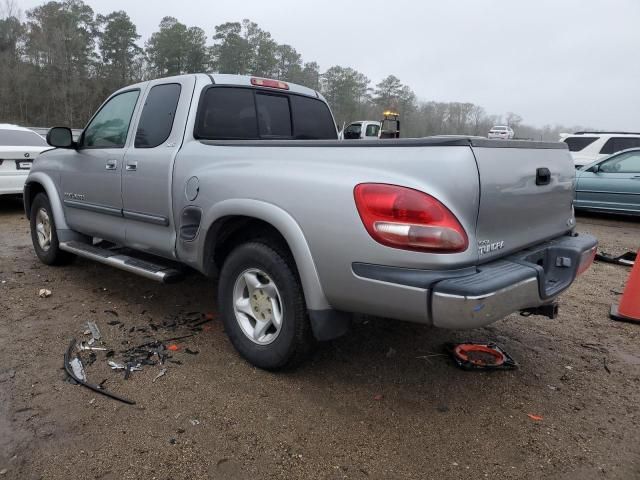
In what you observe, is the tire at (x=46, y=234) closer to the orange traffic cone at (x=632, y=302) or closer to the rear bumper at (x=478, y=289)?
the rear bumper at (x=478, y=289)

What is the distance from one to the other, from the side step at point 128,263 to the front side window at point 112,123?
37.0 inches

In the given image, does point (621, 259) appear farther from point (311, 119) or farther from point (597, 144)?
point (597, 144)

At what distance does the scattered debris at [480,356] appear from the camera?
3.27 metres

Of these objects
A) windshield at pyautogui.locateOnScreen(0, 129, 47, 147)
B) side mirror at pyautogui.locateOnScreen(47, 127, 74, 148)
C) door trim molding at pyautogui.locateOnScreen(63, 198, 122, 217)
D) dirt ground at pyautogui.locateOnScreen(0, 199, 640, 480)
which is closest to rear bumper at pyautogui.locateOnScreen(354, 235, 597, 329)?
dirt ground at pyautogui.locateOnScreen(0, 199, 640, 480)

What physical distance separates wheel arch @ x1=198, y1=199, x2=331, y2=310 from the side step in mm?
399

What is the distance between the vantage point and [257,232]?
3168 millimetres

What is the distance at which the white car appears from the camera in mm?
8375

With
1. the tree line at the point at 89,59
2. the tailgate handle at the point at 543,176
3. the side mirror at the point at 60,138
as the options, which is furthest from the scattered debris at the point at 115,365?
the tree line at the point at 89,59

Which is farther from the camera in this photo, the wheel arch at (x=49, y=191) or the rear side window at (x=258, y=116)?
the wheel arch at (x=49, y=191)

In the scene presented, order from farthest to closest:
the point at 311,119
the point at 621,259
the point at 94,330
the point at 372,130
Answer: the point at 372,130
the point at 621,259
the point at 311,119
the point at 94,330

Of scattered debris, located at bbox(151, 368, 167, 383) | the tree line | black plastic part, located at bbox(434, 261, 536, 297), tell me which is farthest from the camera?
the tree line

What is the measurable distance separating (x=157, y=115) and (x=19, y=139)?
674 centimetres

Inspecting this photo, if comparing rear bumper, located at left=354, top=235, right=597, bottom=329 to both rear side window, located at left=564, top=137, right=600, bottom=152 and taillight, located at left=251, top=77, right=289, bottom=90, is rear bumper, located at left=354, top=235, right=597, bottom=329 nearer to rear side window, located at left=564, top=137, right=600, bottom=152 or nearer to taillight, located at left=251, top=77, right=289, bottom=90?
taillight, located at left=251, top=77, right=289, bottom=90

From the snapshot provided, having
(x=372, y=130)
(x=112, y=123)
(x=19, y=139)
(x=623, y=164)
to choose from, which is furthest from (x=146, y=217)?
(x=372, y=130)
